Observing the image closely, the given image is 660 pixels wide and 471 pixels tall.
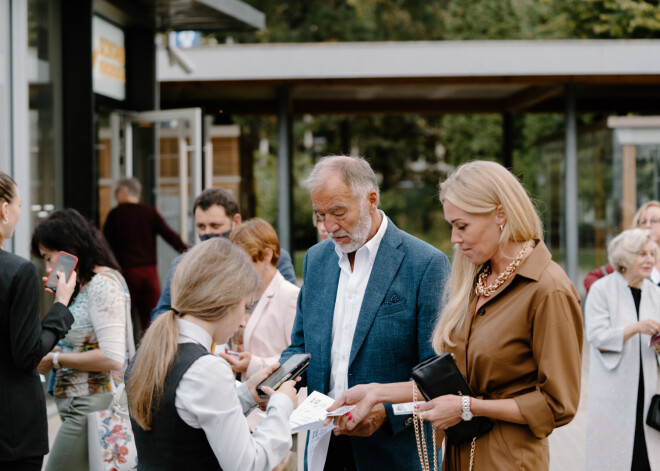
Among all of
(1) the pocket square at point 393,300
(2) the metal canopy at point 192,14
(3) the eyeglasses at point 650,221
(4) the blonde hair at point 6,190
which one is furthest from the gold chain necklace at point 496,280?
(2) the metal canopy at point 192,14

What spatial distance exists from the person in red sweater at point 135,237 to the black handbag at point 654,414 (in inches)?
Result: 232

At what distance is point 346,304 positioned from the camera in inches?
135

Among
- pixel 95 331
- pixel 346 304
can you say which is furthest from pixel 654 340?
pixel 95 331

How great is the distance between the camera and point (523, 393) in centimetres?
283

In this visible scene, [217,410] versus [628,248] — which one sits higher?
[628,248]

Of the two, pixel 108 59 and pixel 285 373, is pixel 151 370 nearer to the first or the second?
pixel 285 373

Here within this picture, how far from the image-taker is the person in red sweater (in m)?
9.87

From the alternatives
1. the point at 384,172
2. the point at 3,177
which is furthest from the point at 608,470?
the point at 384,172

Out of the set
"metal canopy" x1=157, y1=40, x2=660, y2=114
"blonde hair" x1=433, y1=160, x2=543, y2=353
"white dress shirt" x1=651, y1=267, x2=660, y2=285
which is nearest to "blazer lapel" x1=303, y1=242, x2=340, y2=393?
"blonde hair" x1=433, y1=160, x2=543, y2=353

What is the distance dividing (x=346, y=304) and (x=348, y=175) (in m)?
0.53

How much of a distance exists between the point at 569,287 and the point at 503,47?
1158cm

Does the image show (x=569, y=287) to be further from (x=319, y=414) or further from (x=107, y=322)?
(x=107, y=322)

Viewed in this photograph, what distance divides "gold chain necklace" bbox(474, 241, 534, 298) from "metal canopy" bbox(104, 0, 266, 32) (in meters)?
7.70

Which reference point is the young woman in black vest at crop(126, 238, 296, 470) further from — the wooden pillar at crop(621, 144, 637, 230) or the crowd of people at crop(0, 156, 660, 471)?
the wooden pillar at crop(621, 144, 637, 230)
